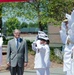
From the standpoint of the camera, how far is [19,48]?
31.8 feet

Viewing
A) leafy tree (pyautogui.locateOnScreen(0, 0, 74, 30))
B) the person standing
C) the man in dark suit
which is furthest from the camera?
leafy tree (pyautogui.locateOnScreen(0, 0, 74, 30))

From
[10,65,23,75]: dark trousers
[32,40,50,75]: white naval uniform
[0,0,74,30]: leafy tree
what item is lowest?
[10,65,23,75]: dark trousers

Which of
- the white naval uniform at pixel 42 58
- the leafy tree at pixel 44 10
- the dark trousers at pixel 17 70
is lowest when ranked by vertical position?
the dark trousers at pixel 17 70

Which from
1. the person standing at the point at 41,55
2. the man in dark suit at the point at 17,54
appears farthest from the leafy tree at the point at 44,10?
the man in dark suit at the point at 17,54

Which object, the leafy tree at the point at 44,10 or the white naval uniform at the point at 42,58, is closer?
the white naval uniform at the point at 42,58

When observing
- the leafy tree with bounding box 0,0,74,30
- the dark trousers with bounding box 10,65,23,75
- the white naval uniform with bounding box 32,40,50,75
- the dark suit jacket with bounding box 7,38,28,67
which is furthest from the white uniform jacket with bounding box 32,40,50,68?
the leafy tree with bounding box 0,0,74,30

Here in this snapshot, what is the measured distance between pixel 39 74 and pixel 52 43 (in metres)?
21.6

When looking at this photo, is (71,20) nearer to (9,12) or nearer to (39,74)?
(39,74)

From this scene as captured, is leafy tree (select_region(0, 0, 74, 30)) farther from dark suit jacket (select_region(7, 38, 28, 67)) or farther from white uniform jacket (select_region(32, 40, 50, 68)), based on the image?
dark suit jacket (select_region(7, 38, 28, 67))

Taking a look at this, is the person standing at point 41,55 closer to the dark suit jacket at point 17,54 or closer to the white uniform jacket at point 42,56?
the white uniform jacket at point 42,56

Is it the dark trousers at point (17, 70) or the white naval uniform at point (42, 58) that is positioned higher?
the white naval uniform at point (42, 58)

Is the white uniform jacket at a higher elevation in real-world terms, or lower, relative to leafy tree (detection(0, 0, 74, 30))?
lower

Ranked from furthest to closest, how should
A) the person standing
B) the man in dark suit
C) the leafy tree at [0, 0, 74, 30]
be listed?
1. the leafy tree at [0, 0, 74, 30]
2. the person standing
3. the man in dark suit

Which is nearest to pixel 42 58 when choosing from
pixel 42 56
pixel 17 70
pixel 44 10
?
pixel 42 56
